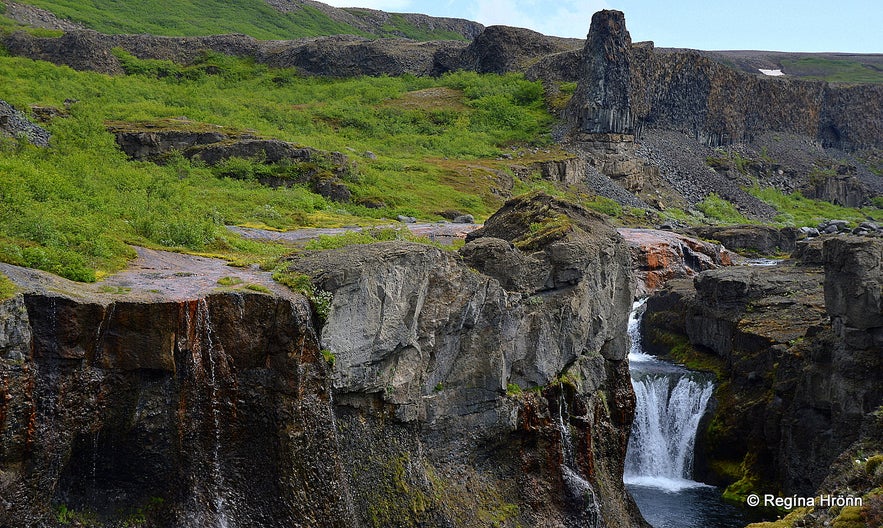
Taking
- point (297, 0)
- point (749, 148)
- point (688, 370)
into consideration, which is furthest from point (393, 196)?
point (297, 0)

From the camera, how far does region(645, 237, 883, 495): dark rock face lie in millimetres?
28562

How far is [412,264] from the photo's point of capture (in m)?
21.4

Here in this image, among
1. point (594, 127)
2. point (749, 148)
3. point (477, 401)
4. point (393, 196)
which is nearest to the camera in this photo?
point (477, 401)

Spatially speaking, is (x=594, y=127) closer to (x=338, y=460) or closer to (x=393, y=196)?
(x=393, y=196)

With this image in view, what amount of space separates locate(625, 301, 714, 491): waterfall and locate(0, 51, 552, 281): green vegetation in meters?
14.3

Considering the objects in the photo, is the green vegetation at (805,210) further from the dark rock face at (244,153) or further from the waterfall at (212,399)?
the waterfall at (212,399)

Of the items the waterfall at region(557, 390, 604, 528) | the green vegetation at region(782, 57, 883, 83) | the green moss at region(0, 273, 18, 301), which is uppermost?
the green vegetation at region(782, 57, 883, 83)

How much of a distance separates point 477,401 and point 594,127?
59481mm

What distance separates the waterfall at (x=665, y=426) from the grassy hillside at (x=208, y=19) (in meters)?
103

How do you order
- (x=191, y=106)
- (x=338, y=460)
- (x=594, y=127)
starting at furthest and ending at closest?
(x=594, y=127)
(x=191, y=106)
(x=338, y=460)

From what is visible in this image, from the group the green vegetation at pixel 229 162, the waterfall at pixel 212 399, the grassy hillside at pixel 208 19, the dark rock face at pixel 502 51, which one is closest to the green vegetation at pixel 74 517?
the waterfall at pixel 212 399

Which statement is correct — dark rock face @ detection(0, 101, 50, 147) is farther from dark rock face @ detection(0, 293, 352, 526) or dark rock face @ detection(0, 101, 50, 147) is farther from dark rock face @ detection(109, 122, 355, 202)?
dark rock face @ detection(0, 293, 352, 526)

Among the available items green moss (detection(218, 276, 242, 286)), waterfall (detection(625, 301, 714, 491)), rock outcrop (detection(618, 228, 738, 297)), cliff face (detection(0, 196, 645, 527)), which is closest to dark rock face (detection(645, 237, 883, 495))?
waterfall (detection(625, 301, 714, 491))

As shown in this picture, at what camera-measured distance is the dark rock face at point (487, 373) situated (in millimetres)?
20109
